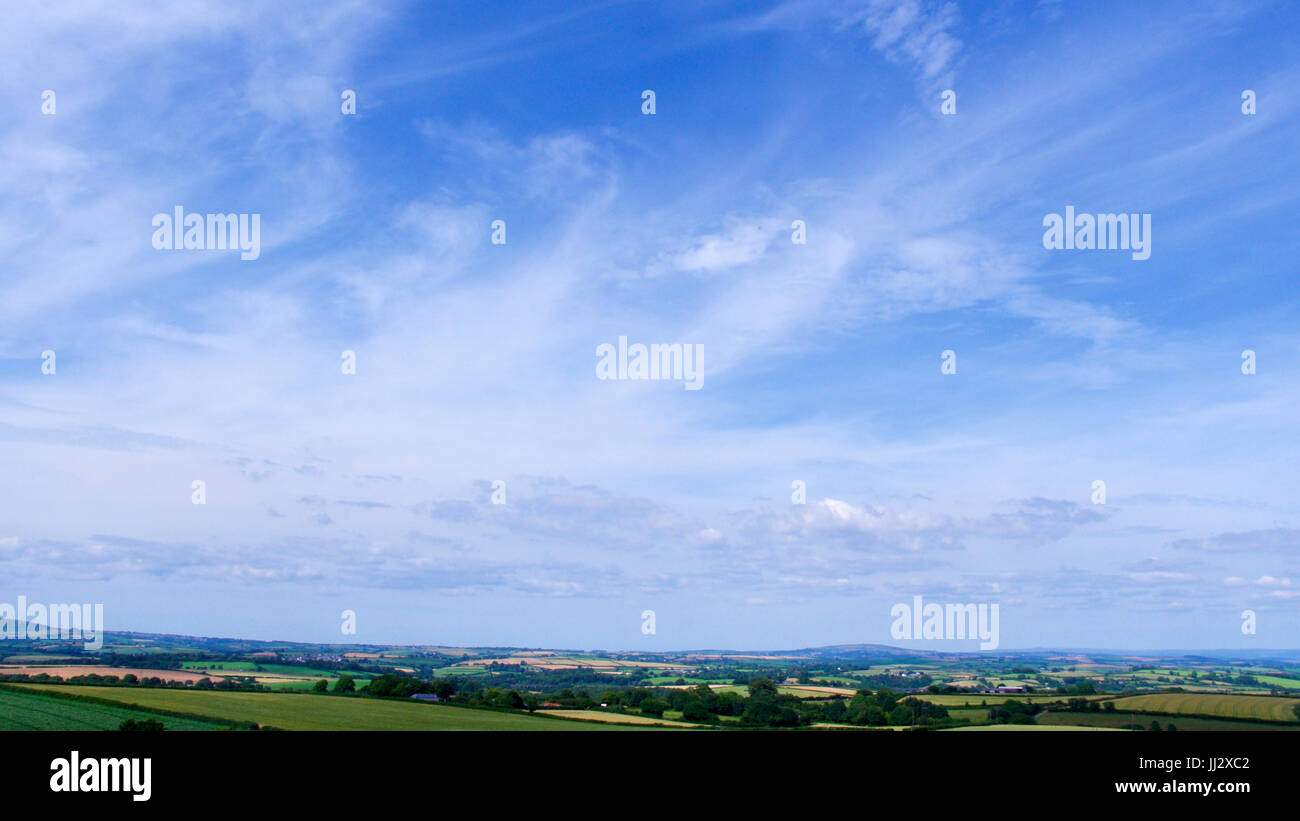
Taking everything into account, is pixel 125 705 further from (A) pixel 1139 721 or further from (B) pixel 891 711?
(A) pixel 1139 721

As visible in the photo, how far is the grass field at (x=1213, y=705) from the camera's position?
46.2 metres

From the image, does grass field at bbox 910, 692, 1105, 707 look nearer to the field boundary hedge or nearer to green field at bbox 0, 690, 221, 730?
the field boundary hedge

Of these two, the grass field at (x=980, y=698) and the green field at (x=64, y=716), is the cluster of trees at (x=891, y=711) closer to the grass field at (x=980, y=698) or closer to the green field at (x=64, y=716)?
the grass field at (x=980, y=698)

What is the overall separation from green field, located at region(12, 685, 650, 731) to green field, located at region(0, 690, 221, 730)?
1353 millimetres

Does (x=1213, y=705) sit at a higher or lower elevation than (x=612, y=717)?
lower

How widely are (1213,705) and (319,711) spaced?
57.0 m

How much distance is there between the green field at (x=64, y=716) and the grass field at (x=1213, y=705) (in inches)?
2212

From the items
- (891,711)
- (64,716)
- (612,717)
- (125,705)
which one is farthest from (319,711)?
(891,711)

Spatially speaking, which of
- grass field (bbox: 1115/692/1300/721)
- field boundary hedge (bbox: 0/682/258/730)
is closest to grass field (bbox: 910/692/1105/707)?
grass field (bbox: 1115/692/1300/721)

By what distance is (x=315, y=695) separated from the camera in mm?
52750

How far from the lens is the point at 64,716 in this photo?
1465 inches

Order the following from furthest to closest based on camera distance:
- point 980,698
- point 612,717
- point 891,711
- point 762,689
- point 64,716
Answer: point 980,698 → point 762,689 → point 891,711 → point 612,717 → point 64,716

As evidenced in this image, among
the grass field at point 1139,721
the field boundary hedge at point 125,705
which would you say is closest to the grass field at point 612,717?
the field boundary hedge at point 125,705
